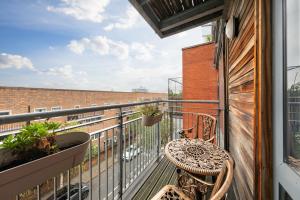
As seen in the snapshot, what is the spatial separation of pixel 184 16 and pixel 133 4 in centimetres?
105

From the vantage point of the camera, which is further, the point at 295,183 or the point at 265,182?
the point at 265,182

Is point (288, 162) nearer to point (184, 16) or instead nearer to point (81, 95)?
point (184, 16)

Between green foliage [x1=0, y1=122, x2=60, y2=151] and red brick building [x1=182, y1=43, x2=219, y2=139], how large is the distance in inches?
290

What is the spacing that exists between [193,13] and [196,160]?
2191mm

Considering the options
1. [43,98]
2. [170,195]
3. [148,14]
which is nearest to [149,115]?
[170,195]

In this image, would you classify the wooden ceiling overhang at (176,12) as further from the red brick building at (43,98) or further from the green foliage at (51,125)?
the red brick building at (43,98)

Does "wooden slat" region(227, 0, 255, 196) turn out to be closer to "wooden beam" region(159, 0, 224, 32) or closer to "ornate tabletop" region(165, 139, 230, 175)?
"ornate tabletop" region(165, 139, 230, 175)

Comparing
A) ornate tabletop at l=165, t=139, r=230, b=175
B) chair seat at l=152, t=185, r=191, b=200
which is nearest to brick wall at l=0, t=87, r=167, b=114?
ornate tabletop at l=165, t=139, r=230, b=175

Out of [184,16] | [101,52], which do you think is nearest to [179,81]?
[184,16]

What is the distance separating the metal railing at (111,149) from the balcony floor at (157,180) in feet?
0.47

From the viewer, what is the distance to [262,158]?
943 millimetres

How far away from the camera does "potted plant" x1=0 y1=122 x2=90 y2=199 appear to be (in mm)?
726

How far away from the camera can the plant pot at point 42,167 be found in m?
0.71

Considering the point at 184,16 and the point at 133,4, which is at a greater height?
the point at 184,16
